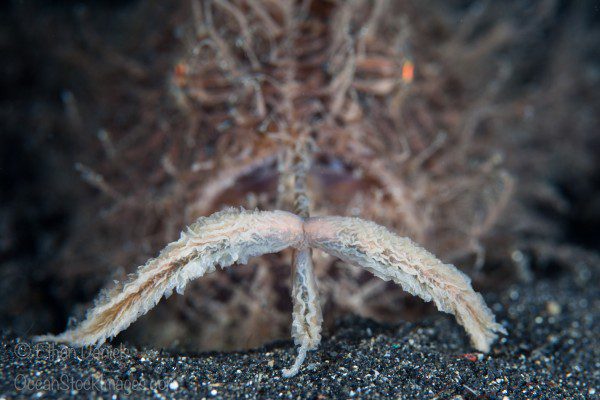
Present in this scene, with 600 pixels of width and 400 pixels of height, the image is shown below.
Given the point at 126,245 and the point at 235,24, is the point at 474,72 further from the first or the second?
the point at 126,245

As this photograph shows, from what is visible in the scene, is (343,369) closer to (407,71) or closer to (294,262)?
(294,262)

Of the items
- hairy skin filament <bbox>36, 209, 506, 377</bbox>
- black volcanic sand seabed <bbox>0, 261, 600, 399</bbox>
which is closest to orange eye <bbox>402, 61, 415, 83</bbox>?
black volcanic sand seabed <bbox>0, 261, 600, 399</bbox>

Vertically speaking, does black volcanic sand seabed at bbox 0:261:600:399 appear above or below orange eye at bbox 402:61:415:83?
below

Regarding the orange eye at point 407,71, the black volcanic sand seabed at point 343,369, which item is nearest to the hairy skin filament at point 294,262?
the black volcanic sand seabed at point 343,369

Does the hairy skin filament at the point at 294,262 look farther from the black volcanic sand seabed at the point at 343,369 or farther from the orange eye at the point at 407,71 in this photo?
the orange eye at the point at 407,71

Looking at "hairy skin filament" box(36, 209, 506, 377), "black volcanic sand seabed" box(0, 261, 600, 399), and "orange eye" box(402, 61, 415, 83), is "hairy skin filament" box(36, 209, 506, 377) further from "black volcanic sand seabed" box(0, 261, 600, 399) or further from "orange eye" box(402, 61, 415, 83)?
"orange eye" box(402, 61, 415, 83)

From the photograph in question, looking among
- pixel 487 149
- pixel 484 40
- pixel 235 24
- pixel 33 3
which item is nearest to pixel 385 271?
pixel 235 24

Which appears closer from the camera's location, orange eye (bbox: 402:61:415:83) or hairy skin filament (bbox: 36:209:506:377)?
hairy skin filament (bbox: 36:209:506:377)
